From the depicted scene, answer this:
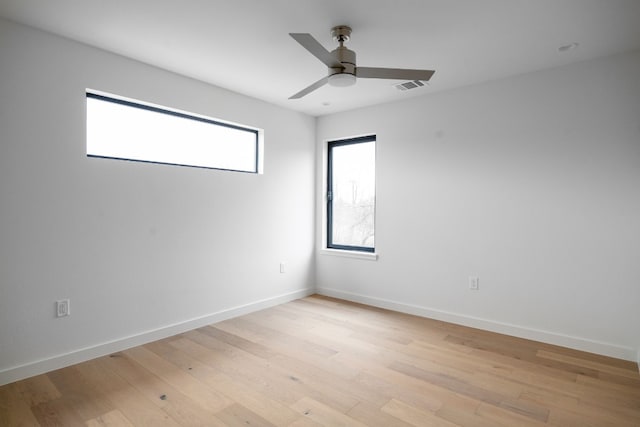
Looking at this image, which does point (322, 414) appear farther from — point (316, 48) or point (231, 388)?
point (316, 48)

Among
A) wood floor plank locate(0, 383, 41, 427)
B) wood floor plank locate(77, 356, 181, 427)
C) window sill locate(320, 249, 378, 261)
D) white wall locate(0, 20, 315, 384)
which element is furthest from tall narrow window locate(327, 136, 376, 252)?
wood floor plank locate(0, 383, 41, 427)

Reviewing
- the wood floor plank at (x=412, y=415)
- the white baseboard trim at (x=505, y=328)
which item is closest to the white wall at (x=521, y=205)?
the white baseboard trim at (x=505, y=328)

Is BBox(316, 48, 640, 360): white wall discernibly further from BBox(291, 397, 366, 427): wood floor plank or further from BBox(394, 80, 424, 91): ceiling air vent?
BBox(291, 397, 366, 427): wood floor plank

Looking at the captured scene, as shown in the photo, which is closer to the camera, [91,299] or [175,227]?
[91,299]

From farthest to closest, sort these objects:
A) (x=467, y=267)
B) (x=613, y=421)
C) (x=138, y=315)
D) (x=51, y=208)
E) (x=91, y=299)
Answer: (x=467, y=267), (x=138, y=315), (x=91, y=299), (x=51, y=208), (x=613, y=421)

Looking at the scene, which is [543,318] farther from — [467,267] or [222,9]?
[222,9]

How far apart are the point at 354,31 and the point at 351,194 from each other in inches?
94.9

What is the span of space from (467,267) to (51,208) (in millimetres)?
3630

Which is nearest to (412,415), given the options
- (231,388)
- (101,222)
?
(231,388)

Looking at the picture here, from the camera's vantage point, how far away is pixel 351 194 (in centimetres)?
471

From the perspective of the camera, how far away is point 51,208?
2.62m

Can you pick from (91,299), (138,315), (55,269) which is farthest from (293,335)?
(55,269)

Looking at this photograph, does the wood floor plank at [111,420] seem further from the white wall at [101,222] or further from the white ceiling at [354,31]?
the white ceiling at [354,31]

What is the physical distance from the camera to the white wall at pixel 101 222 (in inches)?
98.0
